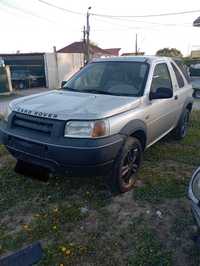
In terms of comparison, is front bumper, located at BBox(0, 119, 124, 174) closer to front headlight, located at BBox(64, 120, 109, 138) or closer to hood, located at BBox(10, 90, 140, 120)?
front headlight, located at BBox(64, 120, 109, 138)

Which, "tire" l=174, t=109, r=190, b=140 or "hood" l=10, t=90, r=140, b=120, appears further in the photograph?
"tire" l=174, t=109, r=190, b=140

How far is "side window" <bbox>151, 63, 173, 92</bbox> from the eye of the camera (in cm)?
351

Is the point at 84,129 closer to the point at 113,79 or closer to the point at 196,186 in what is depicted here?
the point at 196,186

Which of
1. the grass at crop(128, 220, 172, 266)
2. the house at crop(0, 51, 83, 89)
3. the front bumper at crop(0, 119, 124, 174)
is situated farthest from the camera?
the house at crop(0, 51, 83, 89)

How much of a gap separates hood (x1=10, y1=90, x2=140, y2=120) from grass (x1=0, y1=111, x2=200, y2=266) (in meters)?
1.16

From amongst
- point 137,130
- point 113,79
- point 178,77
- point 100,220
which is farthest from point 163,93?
point 100,220

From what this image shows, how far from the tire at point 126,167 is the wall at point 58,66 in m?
15.4

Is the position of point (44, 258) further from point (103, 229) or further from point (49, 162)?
point (49, 162)

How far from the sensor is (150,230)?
2.44 m

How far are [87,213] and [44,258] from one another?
0.73 meters

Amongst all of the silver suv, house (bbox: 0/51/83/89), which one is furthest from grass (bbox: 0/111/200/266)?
house (bbox: 0/51/83/89)

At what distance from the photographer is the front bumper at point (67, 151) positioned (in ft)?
7.74

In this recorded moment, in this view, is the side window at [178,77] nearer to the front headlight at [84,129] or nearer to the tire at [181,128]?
the tire at [181,128]

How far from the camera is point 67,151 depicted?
236 centimetres
